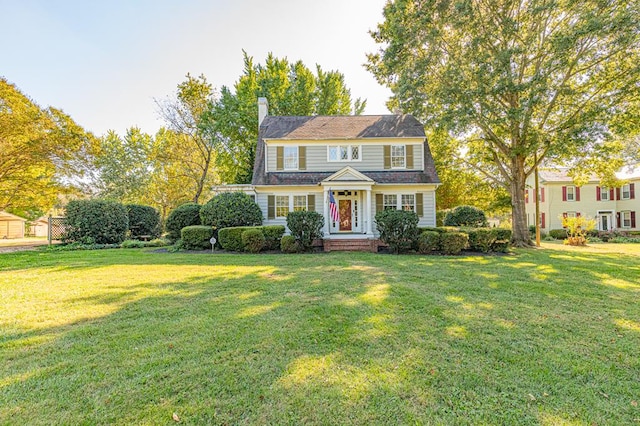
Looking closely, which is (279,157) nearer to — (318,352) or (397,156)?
(397,156)

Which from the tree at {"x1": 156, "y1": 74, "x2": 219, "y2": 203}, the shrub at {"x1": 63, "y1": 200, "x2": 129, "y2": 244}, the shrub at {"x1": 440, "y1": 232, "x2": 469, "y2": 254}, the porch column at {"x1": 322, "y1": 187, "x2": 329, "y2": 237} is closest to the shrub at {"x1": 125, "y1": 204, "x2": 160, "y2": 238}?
the shrub at {"x1": 63, "y1": 200, "x2": 129, "y2": 244}

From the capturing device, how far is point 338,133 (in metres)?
16.0

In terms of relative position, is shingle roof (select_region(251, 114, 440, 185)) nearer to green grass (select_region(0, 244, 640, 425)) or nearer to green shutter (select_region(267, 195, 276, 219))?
green shutter (select_region(267, 195, 276, 219))

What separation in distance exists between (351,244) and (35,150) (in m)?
15.6

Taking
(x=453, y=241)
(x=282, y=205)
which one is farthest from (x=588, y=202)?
(x=282, y=205)

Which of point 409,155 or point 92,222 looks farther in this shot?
point 409,155

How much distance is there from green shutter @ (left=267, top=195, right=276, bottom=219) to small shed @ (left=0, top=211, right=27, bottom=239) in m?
33.6

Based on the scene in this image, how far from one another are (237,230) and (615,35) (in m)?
16.8

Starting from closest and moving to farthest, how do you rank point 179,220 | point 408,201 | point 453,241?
point 453,241 < point 179,220 < point 408,201

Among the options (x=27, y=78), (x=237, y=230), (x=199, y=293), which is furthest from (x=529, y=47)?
(x=27, y=78)

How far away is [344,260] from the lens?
9664 millimetres

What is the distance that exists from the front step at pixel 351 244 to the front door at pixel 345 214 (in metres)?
2.66

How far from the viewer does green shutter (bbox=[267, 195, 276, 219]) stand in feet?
49.5

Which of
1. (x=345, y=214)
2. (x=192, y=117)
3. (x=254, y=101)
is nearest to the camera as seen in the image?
(x=345, y=214)
